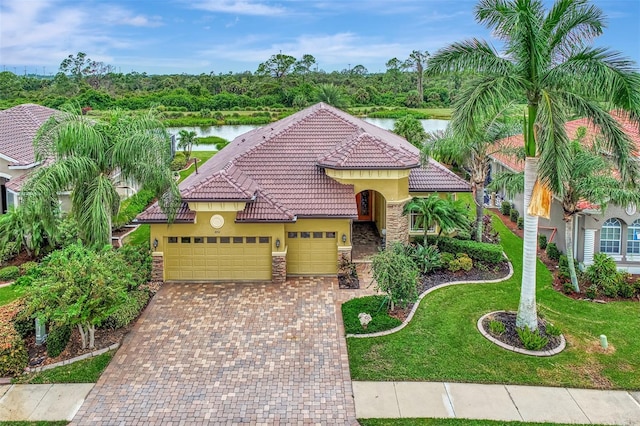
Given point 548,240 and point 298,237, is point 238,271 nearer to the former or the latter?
point 298,237

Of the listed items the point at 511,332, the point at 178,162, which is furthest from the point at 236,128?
the point at 511,332

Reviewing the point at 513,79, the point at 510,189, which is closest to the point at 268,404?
the point at 513,79

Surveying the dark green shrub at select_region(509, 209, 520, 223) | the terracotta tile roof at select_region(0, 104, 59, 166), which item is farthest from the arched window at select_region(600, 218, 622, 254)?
the terracotta tile roof at select_region(0, 104, 59, 166)

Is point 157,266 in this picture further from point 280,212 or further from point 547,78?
point 547,78

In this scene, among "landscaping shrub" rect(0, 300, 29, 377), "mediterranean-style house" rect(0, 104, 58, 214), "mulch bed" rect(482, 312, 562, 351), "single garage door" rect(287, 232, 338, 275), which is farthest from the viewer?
"mediterranean-style house" rect(0, 104, 58, 214)

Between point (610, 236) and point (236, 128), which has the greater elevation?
point (236, 128)

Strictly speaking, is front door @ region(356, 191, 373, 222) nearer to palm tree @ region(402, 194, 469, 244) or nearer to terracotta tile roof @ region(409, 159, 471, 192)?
terracotta tile roof @ region(409, 159, 471, 192)
